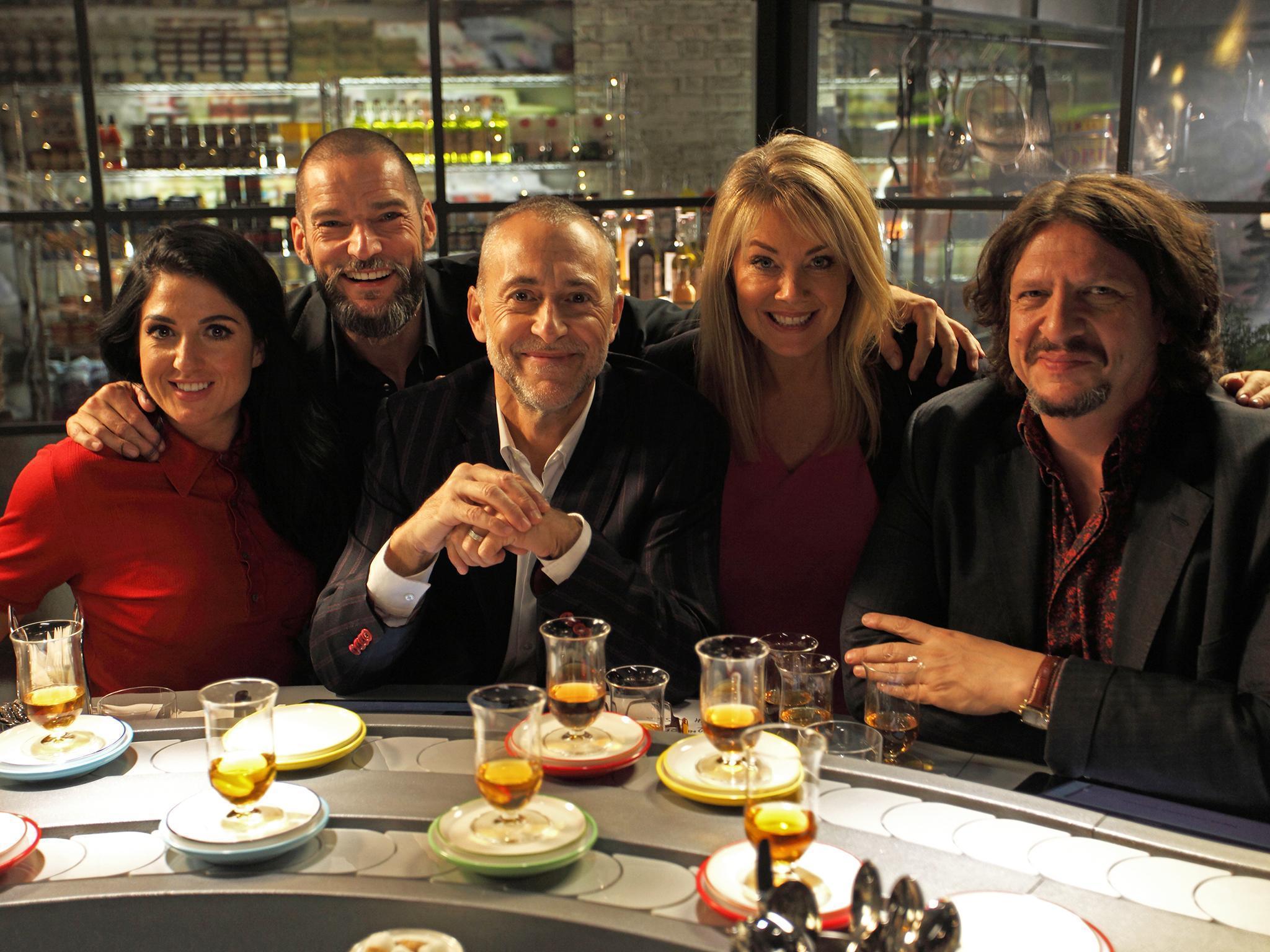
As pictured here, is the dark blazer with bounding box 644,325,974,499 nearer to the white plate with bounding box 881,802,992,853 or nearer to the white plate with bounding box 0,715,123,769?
the white plate with bounding box 881,802,992,853

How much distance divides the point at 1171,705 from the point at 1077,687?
14 cm

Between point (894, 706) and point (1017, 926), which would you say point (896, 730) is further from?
point (1017, 926)

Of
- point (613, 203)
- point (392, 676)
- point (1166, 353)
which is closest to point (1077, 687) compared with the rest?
point (1166, 353)

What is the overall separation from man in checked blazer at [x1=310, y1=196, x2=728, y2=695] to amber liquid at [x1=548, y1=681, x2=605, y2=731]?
0.48 m

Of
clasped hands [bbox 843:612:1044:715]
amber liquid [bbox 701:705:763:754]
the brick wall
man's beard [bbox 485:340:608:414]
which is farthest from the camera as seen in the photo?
the brick wall

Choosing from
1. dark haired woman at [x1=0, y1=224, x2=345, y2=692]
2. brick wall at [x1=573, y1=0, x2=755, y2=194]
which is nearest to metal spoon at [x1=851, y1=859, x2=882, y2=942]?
dark haired woman at [x1=0, y1=224, x2=345, y2=692]

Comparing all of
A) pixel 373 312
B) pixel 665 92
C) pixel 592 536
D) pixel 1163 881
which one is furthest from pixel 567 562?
pixel 665 92

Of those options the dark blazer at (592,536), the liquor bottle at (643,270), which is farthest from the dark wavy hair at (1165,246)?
the liquor bottle at (643,270)

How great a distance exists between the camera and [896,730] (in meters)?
1.75

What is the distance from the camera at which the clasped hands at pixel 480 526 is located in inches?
77.5

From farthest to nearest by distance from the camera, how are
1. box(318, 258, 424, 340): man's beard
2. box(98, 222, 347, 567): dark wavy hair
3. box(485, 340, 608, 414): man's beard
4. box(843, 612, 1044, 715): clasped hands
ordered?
box(318, 258, 424, 340): man's beard → box(98, 222, 347, 567): dark wavy hair → box(485, 340, 608, 414): man's beard → box(843, 612, 1044, 715): clasped hands

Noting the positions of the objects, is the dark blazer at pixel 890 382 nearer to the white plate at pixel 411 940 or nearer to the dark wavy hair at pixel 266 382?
the dark wavy hair at pixel 266 382

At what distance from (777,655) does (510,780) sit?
0.56 meters

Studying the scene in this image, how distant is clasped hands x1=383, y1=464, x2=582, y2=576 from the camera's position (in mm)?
1968
